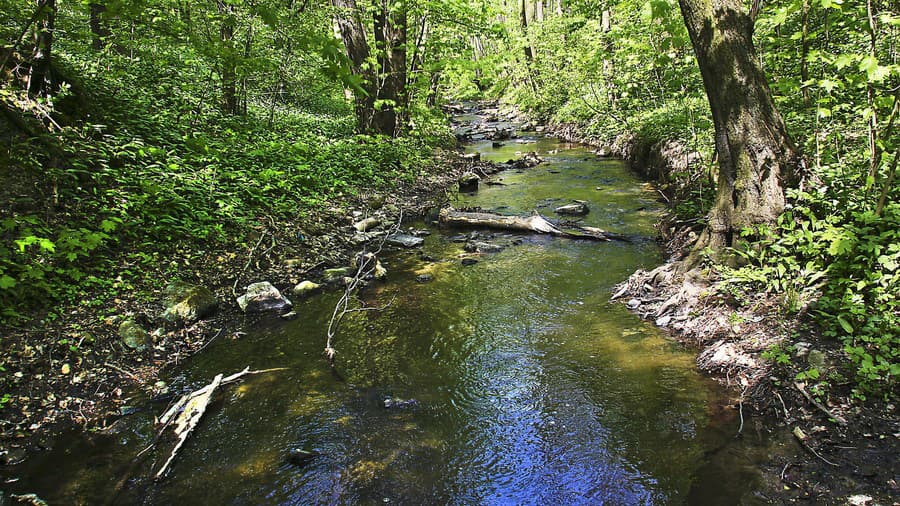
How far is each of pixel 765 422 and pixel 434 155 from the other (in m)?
12.6

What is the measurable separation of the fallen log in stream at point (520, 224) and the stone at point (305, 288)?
12.3 feet

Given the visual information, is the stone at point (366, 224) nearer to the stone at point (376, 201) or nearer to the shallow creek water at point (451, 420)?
the stone at point (376, 201)

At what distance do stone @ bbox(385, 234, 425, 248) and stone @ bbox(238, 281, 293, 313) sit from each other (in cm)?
282

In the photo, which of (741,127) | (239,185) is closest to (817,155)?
(741,127)

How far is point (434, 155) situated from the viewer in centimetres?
1510

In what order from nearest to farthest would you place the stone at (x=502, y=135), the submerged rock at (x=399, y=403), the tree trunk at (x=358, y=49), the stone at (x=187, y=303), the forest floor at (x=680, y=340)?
the forest floor at (x=680, y=340), the submerged rock at (x=399, y=403), the stone at (x=187, y=303), the tree trunk at (x=358, y=49), the stone at (x=502, y=135)

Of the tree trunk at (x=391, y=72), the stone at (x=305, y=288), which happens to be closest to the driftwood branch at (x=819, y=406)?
the stone at (x=305, y=288)

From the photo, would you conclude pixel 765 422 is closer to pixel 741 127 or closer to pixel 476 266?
pixel 741 127

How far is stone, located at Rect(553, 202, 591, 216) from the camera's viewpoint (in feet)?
32.7

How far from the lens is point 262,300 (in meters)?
6.34

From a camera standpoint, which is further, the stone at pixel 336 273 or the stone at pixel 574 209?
the stone at pixel 574 209

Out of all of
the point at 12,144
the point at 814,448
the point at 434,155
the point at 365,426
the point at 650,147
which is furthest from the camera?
the point at 434,155

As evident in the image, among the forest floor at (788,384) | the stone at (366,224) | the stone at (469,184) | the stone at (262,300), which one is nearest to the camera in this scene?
the forest floor at (788,384)

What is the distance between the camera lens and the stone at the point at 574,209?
9.97 meters
